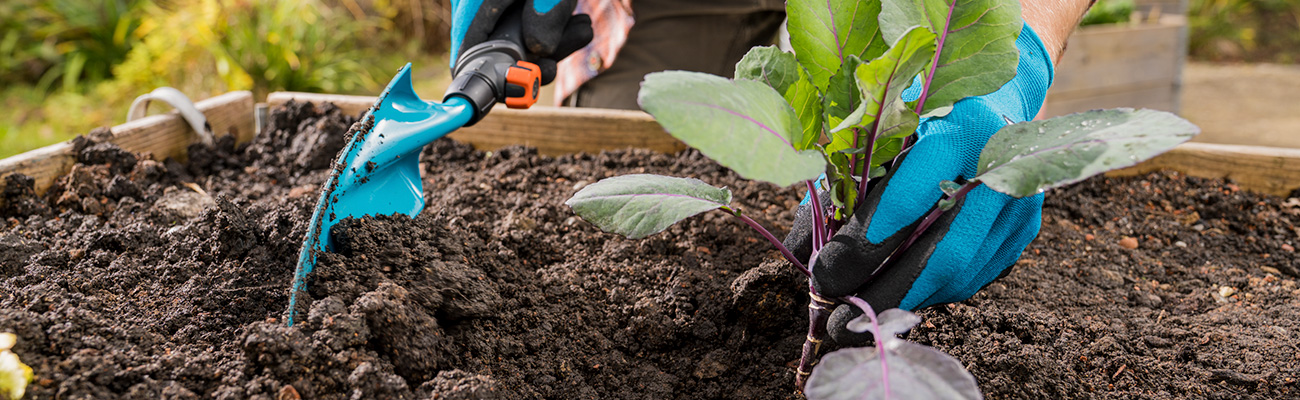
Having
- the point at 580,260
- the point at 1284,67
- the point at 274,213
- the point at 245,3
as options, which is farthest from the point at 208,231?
the point at 1284,67

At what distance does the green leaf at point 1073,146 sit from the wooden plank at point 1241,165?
1305 mm

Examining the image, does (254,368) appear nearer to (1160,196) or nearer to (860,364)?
(860,364)

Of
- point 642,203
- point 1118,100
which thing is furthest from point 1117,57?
point 642,203

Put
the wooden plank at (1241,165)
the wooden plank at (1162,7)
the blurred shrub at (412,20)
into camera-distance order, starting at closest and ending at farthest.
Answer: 1. the wooden plank at (1241,165)
2. the wooden plank at (1162,7)
3. the blurred shrub at (412,20)

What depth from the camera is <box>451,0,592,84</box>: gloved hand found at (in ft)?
5.69

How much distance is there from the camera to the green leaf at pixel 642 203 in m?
1.01

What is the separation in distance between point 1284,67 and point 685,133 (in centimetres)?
818

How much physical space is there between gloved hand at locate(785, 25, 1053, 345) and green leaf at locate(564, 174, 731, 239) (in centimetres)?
20

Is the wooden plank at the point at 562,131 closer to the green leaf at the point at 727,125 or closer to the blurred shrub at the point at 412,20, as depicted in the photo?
the green leaf at the point at 727,125

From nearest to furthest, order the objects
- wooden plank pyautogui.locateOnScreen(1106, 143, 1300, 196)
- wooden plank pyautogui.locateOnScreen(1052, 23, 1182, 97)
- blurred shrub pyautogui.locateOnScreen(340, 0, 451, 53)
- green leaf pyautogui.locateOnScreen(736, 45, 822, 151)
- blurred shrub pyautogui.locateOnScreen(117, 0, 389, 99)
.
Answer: green leaf pyautogui.locateOnScreen(736, 45, 822, 151), wooden plank pyautogui.locateOnScreen(1106, 143, 1300, 196), wooden plank pyautogui.locateOnScreen(1052, 23, 1182, 97), blurred shrub pyautogui.locateOnScreen(117, 0, 389, 99), blurred shrub pyautogui.locateOnScreen(340, 0, 451, 53)

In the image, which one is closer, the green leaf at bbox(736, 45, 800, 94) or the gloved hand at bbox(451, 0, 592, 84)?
the green leaf at bbox(736, 45, 800, 94)

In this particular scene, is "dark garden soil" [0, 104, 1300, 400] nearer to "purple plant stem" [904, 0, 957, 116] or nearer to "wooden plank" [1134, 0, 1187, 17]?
"purple plant stem" [904, 0, 957, 116]

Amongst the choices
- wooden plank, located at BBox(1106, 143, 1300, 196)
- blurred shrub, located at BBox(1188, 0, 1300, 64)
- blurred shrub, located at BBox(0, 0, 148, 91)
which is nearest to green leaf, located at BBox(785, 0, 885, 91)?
wooden plank, located at BBox(1106, 143, 1300, 196)

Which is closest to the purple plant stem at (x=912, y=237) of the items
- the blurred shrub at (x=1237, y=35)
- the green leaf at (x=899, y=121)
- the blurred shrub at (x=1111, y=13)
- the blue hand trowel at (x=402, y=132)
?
the green leaf at (x=899, y=121)
